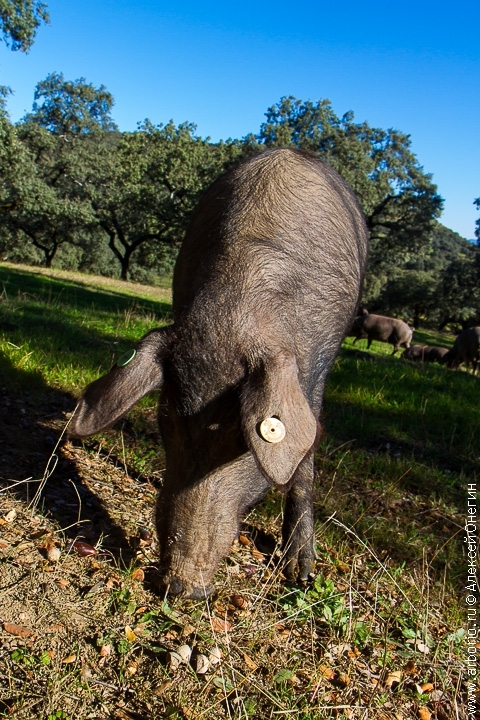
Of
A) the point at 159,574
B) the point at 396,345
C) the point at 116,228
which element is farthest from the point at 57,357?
the point at 116,228

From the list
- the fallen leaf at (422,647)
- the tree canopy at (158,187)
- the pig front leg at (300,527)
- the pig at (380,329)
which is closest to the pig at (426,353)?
the pig at (380,329)

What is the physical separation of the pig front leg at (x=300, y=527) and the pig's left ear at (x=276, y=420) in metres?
1.13

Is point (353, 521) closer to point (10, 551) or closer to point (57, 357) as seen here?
point (10, 551)

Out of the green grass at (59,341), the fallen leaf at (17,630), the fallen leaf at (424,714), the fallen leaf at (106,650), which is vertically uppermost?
the green grass at (59,341)

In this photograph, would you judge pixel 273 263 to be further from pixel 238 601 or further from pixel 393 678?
pixel 393 678

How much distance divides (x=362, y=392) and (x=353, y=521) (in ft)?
10.9

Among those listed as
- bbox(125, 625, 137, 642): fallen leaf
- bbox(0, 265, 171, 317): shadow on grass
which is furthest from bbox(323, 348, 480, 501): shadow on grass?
bbox(0, 265, 171, 317): shadow on grass

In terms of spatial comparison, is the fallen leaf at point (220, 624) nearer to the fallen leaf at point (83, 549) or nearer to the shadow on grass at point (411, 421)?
the fallen leaf at point (83, 549)

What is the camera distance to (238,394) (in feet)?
8.54

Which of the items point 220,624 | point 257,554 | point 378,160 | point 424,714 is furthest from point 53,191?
point 424,714

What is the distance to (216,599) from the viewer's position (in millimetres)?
3086

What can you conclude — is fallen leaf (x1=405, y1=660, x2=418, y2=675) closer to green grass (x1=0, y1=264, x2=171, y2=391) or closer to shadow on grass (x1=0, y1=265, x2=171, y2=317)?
green grass (x1=0, y1=264, x2=171, y2=391)

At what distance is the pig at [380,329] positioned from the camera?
2561cm

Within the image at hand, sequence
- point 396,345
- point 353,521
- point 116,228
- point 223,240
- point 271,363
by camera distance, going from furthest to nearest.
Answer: point 116,228
point 396,345
point 353,521
point 223,240
point 271,363
